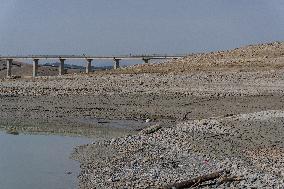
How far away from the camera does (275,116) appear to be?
81.9ft

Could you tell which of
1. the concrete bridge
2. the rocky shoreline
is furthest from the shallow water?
the concrete bridge

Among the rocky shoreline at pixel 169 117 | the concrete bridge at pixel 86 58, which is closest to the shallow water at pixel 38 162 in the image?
the rocky shoreline at pixel 169 117

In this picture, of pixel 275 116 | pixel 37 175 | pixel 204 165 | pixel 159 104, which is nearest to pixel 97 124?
pixel 159 104

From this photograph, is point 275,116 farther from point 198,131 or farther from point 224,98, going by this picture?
point 224,98

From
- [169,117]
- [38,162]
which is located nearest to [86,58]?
[169,117]

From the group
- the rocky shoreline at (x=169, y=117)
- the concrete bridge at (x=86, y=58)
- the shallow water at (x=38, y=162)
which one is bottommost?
the shallow water at (x=38, y=162)

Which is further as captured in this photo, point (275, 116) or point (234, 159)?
point (275, 116)

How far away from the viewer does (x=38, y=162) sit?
19922 millimetres

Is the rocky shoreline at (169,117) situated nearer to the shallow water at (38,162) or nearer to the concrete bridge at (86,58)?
the shallow water at (38,162)

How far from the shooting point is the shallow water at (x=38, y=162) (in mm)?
16656

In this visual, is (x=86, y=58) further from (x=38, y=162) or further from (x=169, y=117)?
(x=38, y=162)

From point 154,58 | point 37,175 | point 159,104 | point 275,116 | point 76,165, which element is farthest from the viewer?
point 154,58

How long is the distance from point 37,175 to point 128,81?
2397 centimetres

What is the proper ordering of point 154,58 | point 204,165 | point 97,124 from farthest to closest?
point 154,58, point 97,124, point 204,165
